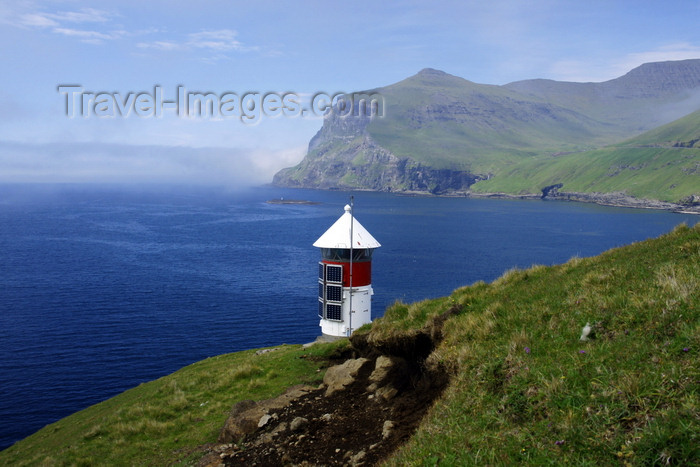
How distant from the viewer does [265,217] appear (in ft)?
631

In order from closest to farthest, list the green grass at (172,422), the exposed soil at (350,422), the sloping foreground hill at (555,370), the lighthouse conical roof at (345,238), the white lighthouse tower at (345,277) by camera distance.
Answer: the sloping foreground hill at (555,370), the exposed soil at (350,422), the green grass at (172,422), the lighthouse conical roof at (345,238), the white lighthouse tower at (345,277)

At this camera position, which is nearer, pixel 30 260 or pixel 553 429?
pixel 553 429

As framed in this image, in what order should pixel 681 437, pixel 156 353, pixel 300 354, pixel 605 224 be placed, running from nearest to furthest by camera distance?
pixel 681 437, pixel 300 354, pixel 156 353, pixel 605 224

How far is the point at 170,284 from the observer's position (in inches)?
3014

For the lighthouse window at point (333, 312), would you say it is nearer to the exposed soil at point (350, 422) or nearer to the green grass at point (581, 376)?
the exposed soil at point (350, 422)

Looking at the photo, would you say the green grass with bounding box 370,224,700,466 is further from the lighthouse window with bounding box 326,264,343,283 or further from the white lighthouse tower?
the lighthouse window with bounding box 326,264,343,283

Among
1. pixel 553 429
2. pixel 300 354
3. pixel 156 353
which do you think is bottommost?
pixel 156 353

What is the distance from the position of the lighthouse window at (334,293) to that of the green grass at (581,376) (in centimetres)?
2006

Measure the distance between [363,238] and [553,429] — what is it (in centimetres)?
2644

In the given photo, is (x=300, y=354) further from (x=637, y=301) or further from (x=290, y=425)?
(x=637, y=301)

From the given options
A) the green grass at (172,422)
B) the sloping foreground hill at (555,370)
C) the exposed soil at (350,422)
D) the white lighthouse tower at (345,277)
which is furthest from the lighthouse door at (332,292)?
the exposed soil at (350,422)

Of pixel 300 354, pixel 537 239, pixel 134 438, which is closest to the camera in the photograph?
pixel 134 438

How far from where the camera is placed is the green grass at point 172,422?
16.0 metres

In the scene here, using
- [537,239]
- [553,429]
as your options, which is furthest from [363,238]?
[537,239]
